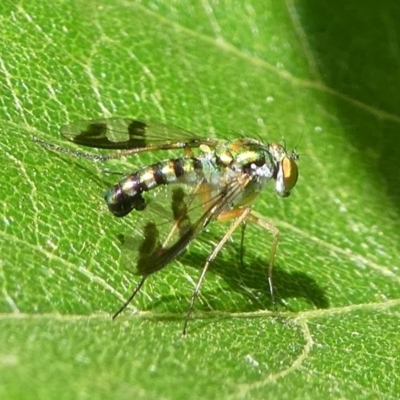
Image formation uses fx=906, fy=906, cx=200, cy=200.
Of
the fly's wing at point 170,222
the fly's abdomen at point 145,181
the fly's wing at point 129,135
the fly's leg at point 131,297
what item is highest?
the fly's wing at point 129,135

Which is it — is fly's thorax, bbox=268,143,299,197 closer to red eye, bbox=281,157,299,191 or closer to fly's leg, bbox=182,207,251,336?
red eye, bbox=281,157,299,191

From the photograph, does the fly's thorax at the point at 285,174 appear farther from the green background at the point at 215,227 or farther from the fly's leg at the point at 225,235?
the fly's leg at the point at 225,235

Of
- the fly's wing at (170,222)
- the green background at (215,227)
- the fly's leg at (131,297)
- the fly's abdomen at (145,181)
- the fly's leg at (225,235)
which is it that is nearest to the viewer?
the green background at (215,227)

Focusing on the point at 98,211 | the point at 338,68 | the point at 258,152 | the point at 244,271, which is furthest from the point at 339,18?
the point at 98,211

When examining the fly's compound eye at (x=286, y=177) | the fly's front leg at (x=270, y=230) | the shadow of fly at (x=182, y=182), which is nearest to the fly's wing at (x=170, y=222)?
the shadow of fly at (x=182, y=182)

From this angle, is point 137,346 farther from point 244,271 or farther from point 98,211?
point 244,271

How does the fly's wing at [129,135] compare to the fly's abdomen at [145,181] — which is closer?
the fly's abdomen at [145,181]

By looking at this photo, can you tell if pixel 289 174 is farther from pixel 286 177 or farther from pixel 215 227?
pixel 215 227
